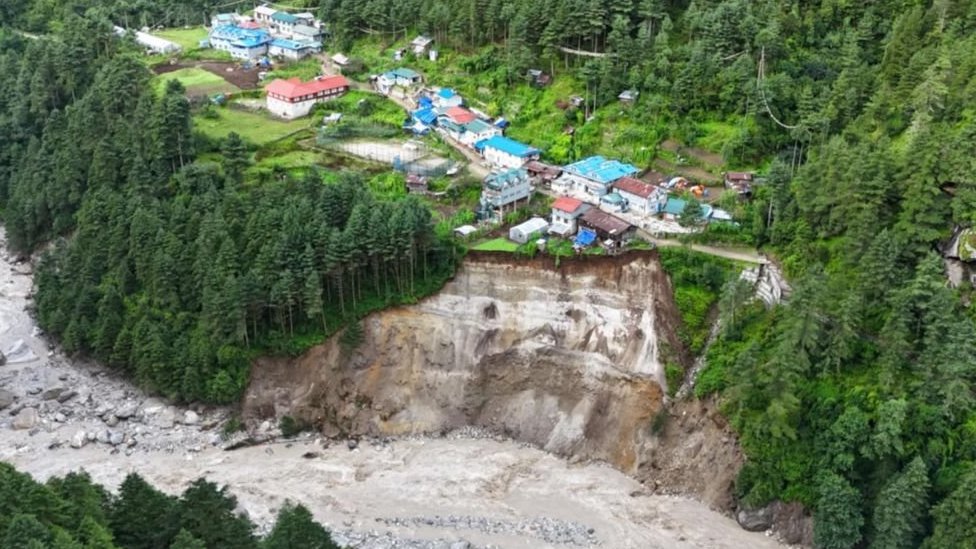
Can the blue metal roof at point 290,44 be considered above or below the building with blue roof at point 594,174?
above

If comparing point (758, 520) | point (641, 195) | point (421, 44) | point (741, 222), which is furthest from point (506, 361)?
point (421, 44)

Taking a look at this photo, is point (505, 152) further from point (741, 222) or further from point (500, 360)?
point (741, 222)

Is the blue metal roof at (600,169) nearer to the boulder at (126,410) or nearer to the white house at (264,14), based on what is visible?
the boulder at (126,410)

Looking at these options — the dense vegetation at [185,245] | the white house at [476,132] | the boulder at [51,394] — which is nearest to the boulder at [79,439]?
the boulder at [51,394]

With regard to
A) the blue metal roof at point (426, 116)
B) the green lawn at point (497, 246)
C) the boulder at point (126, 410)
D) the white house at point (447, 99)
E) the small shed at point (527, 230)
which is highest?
the white house at point (447, 99)

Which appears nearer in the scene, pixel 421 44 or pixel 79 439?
pixel 79 439

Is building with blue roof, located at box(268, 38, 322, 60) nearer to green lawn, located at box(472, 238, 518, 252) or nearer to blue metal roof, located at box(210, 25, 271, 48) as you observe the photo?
blue metal roof, located at box(210, 25, 271, 48)

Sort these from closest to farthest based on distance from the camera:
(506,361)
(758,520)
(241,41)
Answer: (758,520), (506,361), (241,41)
